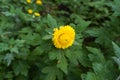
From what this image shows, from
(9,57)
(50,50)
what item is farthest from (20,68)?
(50,50)

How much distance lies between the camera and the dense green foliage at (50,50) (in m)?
2.38

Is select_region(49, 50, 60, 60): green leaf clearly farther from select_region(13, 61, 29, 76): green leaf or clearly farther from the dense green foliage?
select_region(13, 61, 29, 76): green leaf

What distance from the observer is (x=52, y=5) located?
150 inches

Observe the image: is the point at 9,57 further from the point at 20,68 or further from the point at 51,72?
the point at 51,72

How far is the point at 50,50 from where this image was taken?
2.35 meters

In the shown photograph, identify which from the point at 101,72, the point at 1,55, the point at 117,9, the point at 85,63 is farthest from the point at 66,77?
the point at 117,9

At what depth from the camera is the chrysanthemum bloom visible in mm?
2209

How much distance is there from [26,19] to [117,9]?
3.10ft

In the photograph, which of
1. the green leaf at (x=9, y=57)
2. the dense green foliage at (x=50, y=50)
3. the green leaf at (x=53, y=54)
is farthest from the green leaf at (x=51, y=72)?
the green leaf at (x=9, y=57)

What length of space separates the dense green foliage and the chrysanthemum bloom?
0.08 m

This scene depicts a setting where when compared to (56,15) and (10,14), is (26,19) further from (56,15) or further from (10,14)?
(56,15)

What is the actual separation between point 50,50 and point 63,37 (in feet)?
0.69

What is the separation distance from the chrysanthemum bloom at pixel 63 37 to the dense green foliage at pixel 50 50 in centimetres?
8

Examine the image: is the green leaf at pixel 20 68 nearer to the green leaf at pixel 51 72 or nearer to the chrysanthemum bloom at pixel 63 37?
the green leaf at pixel 51 72
